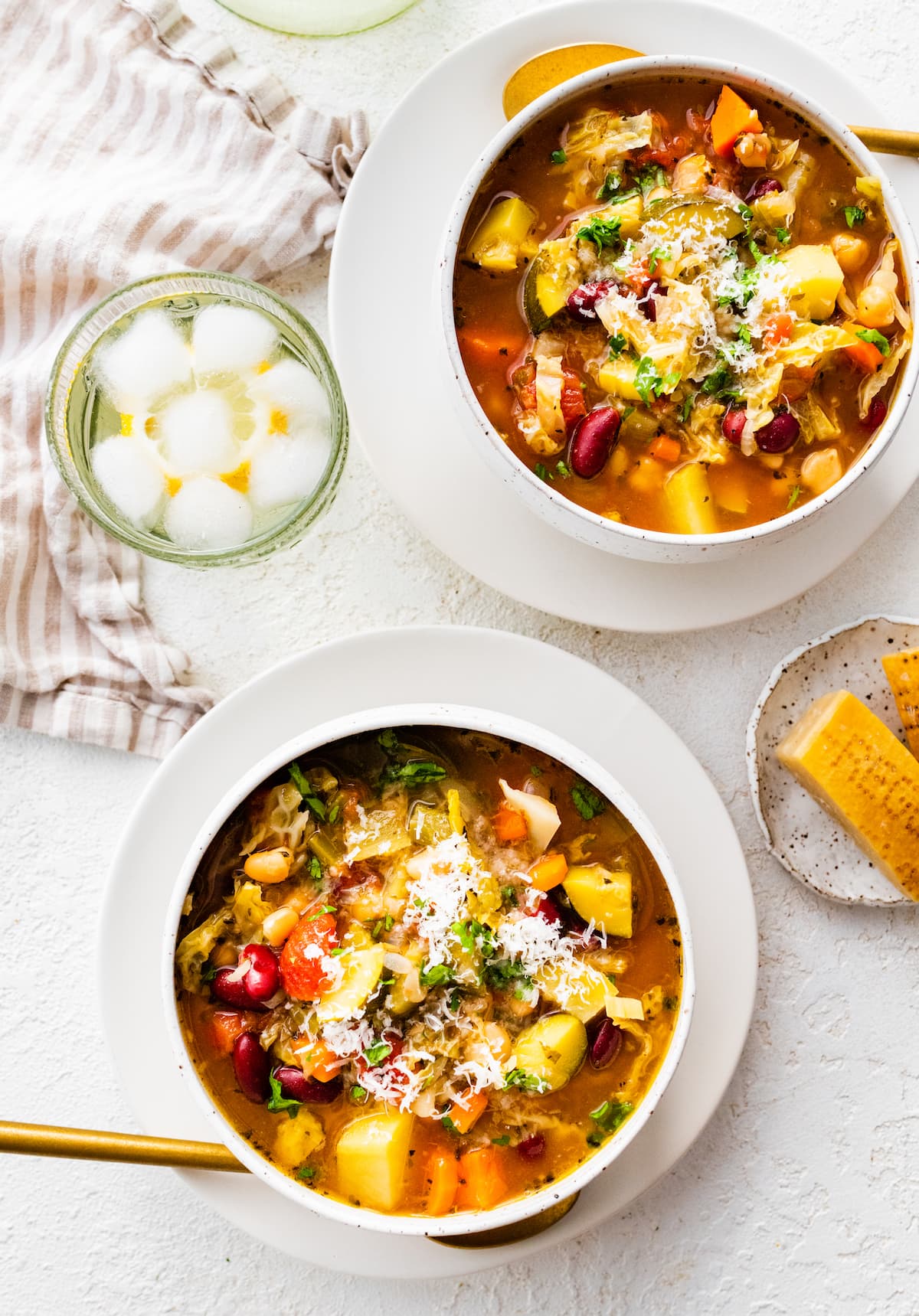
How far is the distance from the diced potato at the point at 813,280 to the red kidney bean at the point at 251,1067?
5.72 feet

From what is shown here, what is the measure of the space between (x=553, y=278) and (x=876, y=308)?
62 centimetres

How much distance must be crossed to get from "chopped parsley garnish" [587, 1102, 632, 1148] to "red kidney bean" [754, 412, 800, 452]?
1.29 metres

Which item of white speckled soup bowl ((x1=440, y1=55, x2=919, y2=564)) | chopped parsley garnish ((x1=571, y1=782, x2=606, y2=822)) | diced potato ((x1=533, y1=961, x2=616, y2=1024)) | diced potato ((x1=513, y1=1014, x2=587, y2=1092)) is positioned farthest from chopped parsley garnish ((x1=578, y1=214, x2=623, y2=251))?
diced potato ((x1=513, y1=1014, x2=587, y2=1092))

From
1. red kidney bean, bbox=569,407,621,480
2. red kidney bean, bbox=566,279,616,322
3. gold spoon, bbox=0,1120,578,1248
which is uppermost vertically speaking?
red kidney bean, bbox=566,279,616,322

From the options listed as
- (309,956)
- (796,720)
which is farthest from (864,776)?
(309,956)

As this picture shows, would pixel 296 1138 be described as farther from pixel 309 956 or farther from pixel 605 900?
pixel 605 900

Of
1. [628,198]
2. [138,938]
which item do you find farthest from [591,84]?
[138,938]

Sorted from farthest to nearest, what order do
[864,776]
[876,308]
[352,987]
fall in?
1. [864,776]
2. [876,308]
3. [352,987]

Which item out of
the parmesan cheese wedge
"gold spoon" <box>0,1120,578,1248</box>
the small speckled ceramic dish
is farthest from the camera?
the small speckled ceramic dish

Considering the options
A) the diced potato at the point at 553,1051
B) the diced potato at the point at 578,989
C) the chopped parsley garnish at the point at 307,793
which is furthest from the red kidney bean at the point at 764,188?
the diced potato at the point at 553,1051

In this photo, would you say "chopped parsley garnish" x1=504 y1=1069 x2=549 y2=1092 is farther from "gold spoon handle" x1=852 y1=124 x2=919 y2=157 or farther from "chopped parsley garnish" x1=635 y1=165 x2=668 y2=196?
"gold spoon handle" x1=852 y1=124 x2=919 y2=157

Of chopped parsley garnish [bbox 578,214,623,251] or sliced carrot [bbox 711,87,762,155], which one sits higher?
sliced carrot [bbox 711,87,762,155]

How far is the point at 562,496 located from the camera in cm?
227

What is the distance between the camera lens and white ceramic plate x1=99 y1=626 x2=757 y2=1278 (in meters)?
2.45
